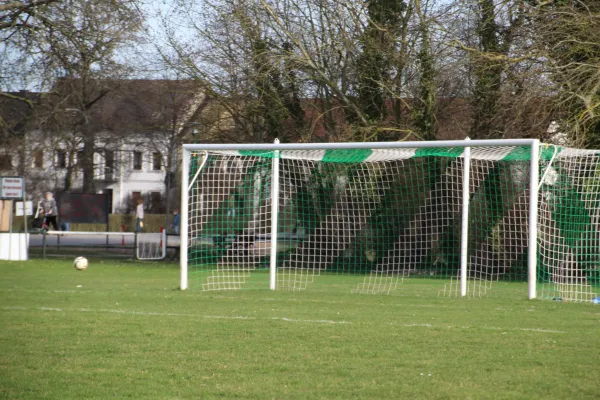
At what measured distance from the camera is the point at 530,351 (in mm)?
7945

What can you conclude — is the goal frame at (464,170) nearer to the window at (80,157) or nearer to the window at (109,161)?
the window at (80,157)

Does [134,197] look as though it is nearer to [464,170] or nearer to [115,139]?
[115,139]

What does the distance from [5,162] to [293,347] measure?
3389cm

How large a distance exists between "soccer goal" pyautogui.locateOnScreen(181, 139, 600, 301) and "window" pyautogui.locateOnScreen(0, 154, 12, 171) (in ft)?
60.0

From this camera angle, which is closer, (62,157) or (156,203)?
(62,157)

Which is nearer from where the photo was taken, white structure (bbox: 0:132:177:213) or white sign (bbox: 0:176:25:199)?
white sign (bbox: 0:176:25:199)

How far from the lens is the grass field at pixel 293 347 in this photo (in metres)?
6.21

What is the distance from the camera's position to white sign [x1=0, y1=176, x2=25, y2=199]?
Answer: 25.4 metres

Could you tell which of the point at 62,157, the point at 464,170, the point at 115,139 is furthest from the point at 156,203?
the point at 464,170

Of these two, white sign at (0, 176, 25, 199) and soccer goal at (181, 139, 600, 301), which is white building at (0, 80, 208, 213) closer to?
white sign at (0, 176, 25, 199)

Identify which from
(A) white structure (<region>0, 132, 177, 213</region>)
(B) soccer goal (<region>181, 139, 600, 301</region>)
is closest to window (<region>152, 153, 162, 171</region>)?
(A) white structure (<region>0, 132, 177, 213</region>)

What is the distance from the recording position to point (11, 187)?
83.8 ft

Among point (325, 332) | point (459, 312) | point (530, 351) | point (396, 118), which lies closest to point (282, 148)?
point (459, 312)

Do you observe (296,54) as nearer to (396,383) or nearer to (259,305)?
→ (259,305)
